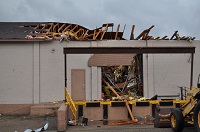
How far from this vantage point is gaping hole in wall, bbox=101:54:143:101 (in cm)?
1780

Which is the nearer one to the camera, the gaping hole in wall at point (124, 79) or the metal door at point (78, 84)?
the metal door at point (78, 84)

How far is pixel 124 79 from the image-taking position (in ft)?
60.8

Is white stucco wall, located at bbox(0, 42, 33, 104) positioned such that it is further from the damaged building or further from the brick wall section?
the brick wall section

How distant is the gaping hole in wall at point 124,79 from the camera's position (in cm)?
1780

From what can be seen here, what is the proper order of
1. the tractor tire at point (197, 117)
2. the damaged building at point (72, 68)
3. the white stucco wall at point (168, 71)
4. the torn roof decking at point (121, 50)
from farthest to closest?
the white stucco wall at point (168, 71)
the damaged building at point (72, 68)
the torn roof decking at point (121, 50)
the tractor tire at point (197, 117)

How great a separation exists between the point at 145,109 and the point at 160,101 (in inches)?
31.5

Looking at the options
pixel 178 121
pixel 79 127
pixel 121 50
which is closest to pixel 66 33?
pixel 121 50

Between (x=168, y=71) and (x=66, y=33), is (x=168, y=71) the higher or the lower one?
the lower one

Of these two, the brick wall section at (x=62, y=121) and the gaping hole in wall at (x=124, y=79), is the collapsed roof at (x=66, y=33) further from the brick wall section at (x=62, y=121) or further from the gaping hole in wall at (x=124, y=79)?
the brick wall section at (x=62, y=121)

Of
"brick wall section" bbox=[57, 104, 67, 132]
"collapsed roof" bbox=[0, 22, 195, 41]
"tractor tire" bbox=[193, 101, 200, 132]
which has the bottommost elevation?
"brick wall section" bbox=[57, 104, 67, 132]

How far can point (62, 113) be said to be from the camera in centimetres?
1150

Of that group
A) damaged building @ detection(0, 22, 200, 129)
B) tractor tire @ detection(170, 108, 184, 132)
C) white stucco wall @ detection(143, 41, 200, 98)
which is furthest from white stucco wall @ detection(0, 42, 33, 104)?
tractor tire @ detection(170, 108, 184, 132)

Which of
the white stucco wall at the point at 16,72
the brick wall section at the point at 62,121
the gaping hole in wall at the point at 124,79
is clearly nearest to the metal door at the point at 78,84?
the gaping hole in wall at the point at 124,79

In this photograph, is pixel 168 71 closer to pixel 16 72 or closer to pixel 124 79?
pixel 124 79
